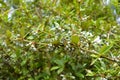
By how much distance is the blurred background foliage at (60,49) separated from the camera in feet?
5.92

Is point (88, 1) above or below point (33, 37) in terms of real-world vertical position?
above

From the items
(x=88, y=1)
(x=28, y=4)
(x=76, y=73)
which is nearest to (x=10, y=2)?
(x=28, y=4)

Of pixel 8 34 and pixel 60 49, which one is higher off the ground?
pixel 8 34

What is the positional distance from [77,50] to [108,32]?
36 centimetres

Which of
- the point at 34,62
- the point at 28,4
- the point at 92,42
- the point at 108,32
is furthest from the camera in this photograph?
the point at 28,4

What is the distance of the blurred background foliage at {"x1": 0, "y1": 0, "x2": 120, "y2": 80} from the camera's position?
1.80 m

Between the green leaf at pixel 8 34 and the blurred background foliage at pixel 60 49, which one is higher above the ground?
the green leaf at pixel 8 34

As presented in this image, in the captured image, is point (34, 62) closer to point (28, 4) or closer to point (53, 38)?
point (53, 38)

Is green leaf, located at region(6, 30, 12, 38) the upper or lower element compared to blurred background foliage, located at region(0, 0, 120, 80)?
upper

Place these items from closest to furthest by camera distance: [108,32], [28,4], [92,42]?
[92,42], [108,32], [28,4]

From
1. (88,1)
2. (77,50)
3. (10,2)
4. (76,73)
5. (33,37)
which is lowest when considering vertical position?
(76,73)

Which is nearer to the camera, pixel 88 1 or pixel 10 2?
pixel 88 1

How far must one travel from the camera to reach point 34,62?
1972 millimetres

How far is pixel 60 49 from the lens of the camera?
1.90 meters
